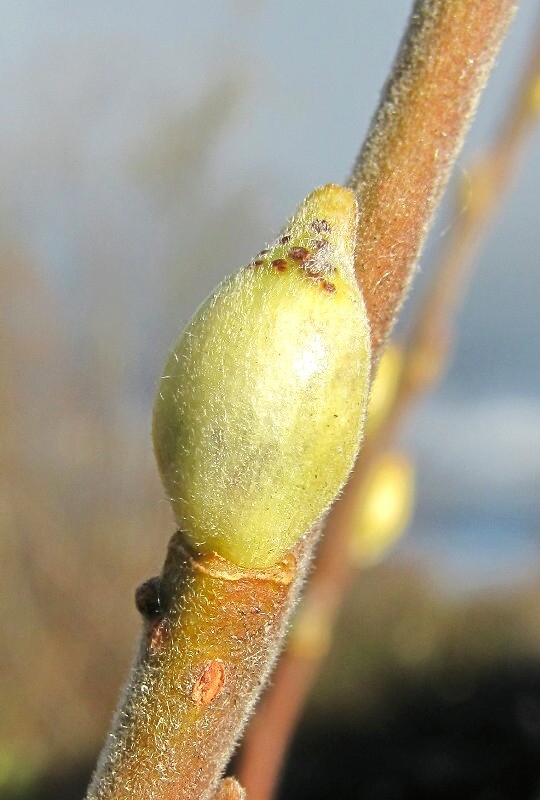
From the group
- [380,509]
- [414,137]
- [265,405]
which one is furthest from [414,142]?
[380,509]

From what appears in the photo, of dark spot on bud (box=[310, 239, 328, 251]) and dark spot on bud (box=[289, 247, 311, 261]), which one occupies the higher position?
dark spot on bud (box=[310, 239, 328, 251])

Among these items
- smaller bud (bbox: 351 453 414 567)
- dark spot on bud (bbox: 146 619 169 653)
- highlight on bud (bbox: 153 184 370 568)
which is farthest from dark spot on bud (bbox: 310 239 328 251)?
smaller bud (bbox: 351 453 414 567)

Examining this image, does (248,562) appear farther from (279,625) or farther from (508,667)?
(508,667)

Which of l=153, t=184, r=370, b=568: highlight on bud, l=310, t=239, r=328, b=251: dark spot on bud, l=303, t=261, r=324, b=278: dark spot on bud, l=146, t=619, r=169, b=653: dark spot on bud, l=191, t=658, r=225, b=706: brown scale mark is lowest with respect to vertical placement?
l=191, t=658, r=225, b=706: brown scale mark

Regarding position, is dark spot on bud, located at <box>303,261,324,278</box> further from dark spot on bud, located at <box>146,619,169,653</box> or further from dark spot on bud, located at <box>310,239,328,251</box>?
dark spot on bud, located at <box>146,619,169,653</box>

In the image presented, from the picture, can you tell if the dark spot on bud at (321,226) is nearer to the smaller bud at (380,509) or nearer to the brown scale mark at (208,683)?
the brown scale mark at (208,683)

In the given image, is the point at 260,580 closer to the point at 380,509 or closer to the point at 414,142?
→ the point at 414,142

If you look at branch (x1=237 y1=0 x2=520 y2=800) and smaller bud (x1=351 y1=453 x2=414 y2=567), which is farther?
smaller bud (x1=351 y1=453 x2=414 y2=567)
